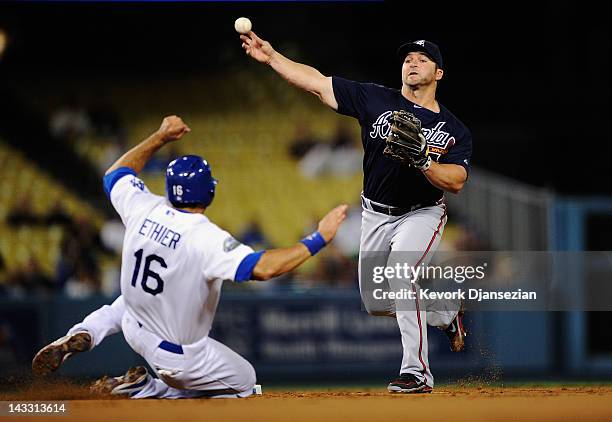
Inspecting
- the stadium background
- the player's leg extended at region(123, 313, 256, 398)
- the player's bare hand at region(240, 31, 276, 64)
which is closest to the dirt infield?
the player's leg extended at region(123, 313, 256, 398)

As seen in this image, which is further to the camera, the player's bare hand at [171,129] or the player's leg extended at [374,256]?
the player's leg extended at [374,256]

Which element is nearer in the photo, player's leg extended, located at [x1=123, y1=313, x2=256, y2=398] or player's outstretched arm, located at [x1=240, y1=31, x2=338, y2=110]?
player's leg extended, located at [x1=123, y1=313, x2=256, y2=398]

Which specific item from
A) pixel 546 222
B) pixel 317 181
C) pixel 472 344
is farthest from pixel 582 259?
pixel 317 181

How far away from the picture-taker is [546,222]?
28.4 feet

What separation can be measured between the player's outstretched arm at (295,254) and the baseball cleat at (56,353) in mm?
1099

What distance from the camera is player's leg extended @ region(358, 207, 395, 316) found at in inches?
202

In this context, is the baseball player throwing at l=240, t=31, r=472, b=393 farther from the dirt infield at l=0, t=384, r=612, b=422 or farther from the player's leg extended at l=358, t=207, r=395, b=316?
the dirt infield at l=0, t=384, r=612, b=422

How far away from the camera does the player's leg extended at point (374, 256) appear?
5141 millimetres

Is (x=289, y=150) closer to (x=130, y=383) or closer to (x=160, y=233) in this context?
(x=130, y=383)

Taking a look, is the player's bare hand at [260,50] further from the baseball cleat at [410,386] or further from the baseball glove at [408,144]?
the baseball cleat at [410,386]

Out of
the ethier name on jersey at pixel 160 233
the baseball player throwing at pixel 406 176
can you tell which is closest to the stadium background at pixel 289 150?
the baseball player throwing at pixel 406 176

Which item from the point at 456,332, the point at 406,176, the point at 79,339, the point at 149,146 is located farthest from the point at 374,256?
the point at 79,339

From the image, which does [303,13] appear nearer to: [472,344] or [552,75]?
[552,75]

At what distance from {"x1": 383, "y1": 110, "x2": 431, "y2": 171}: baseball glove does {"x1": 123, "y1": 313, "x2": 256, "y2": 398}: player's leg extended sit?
4.29 ft
